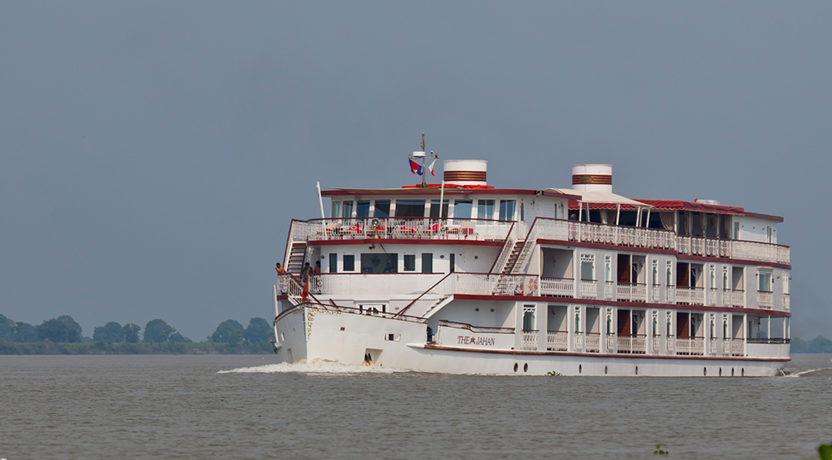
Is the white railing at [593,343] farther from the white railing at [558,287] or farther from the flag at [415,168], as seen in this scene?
the flag at [415,168]

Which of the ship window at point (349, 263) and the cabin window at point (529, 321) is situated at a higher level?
the ship window at point (349, 263)

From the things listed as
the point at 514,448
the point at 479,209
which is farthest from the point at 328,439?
the point at 479,209

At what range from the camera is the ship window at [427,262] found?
44000 millimetres

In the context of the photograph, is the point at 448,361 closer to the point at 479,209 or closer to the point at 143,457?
the point at 479,209

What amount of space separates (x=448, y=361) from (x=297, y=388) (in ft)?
21.3

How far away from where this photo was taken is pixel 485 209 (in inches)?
1794

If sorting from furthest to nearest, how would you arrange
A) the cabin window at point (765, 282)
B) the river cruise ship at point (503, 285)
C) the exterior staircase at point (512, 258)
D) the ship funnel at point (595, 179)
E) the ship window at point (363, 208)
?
the ship funnel at point (595, 179)
the cabin window at point (765, 282)
the ship window at point (363, 208)
the exterior staircase at point (512, 258)
the river cruise ship at point (503, 285)

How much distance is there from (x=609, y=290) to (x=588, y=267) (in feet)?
4.74

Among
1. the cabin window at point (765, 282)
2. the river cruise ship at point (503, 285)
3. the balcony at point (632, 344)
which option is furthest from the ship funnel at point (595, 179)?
the balcony at point (632, 344)

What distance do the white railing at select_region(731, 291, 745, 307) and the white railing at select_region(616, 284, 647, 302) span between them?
6.56m

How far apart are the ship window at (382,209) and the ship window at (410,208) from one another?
40 centimetres

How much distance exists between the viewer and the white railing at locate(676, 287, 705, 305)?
165 ft

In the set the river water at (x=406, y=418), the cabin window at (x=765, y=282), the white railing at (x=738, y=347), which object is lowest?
the river water at (x=406, y=418)

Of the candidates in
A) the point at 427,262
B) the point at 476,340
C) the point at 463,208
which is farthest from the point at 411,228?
the point at 476,340
